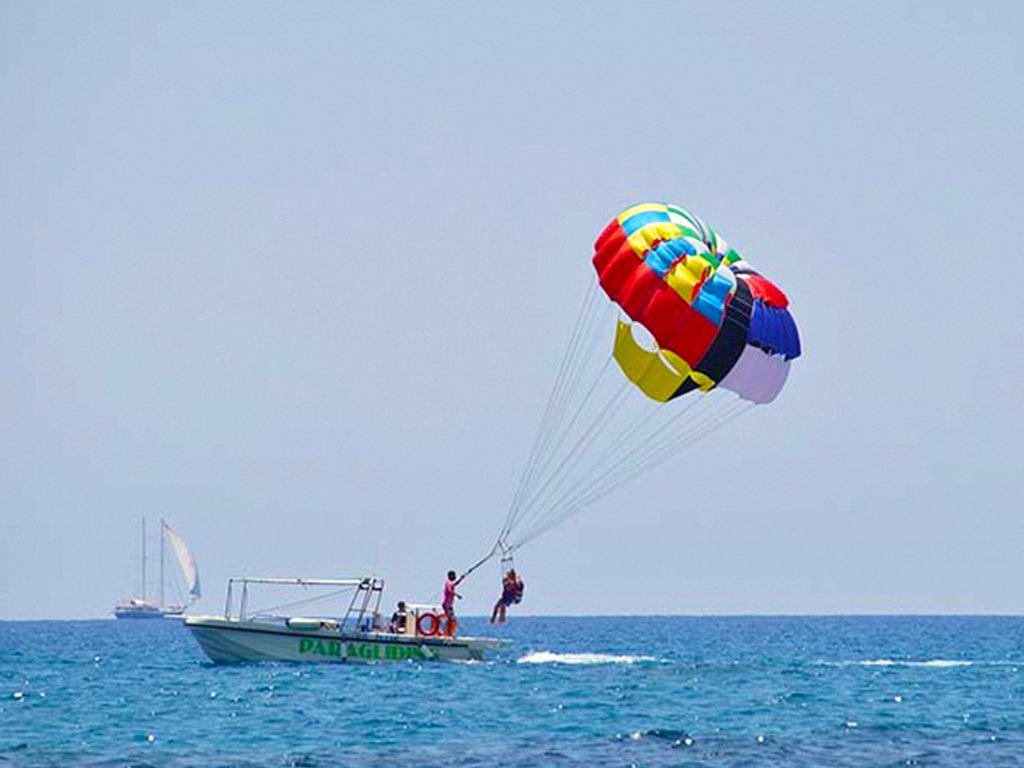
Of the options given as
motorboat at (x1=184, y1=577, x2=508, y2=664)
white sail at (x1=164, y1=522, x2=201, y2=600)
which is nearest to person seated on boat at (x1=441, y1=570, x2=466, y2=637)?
motorboat at (x1=184, y1=577, x2=508, y2=664)

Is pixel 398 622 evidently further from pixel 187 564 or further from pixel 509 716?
pixel 187 564

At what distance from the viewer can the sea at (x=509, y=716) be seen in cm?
3167

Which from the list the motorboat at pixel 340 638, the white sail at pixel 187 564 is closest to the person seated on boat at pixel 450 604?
the motorboat at pixel 340 638

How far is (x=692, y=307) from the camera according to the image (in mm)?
39938

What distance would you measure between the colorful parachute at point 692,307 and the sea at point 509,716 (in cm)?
678

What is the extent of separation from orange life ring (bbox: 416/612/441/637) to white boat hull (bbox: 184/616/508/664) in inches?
21.5

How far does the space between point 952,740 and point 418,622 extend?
18716mm

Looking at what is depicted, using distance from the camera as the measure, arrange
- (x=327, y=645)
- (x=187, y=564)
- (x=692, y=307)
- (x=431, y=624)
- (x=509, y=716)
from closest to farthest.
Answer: (x=509, y=716), (x=692, y=307), (x=327, y=645), (x=431, y=624), (x=187, y=564)

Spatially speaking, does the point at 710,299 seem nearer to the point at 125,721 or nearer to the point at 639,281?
the point at 639,281

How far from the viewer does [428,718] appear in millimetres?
37344

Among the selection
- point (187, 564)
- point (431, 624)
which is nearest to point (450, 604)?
point (431, 624)

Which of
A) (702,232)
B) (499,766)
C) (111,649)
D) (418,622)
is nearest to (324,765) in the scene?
(499,766)

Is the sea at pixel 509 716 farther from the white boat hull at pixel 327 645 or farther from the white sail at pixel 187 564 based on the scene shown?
the white sail at pixel 187 564

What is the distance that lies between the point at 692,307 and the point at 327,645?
15.0 m
